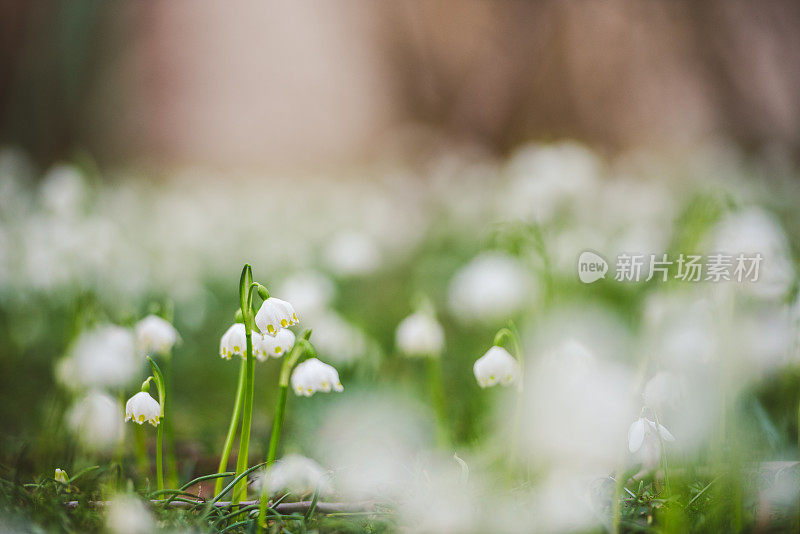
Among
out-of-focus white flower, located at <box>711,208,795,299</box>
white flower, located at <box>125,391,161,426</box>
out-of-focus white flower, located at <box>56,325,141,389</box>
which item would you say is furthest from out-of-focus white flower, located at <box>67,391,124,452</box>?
out-of-focus white flower, located at <box>711,208,795,299</box>

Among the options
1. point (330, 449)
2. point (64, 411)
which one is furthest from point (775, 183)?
point (64, 411)

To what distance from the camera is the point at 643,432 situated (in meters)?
0.97

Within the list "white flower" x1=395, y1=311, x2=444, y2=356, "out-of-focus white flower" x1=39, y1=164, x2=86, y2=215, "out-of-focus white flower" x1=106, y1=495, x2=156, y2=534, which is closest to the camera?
"out-of-focus white flower" x1=106, y1=495, x2=156, y2=534

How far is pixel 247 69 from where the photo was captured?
9422mm

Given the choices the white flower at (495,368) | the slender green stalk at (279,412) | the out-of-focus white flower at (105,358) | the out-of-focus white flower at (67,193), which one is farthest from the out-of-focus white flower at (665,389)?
the out-of-focus white flower at (67,193)

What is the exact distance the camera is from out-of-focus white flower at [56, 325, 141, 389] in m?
1.16

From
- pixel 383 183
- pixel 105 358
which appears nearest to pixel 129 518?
pixel 105 358

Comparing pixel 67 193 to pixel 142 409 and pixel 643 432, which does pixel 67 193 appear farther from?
pixel 643 432

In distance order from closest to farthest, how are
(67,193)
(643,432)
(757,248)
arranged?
(643,432) < (757,248) < (67,193)

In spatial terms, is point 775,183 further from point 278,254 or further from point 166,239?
point 166,239

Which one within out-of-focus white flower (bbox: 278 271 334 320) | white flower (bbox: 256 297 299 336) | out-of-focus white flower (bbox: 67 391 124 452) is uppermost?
out-of-focus white flower (bbox: 278 271 334 320)

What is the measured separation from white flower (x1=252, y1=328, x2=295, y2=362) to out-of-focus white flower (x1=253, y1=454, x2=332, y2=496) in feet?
0.59

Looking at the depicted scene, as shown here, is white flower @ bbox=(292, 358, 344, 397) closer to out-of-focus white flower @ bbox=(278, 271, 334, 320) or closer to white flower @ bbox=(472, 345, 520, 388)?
white flower @ bbox=(472, 345, 520, 388)

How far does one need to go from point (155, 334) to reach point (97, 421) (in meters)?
0.20
